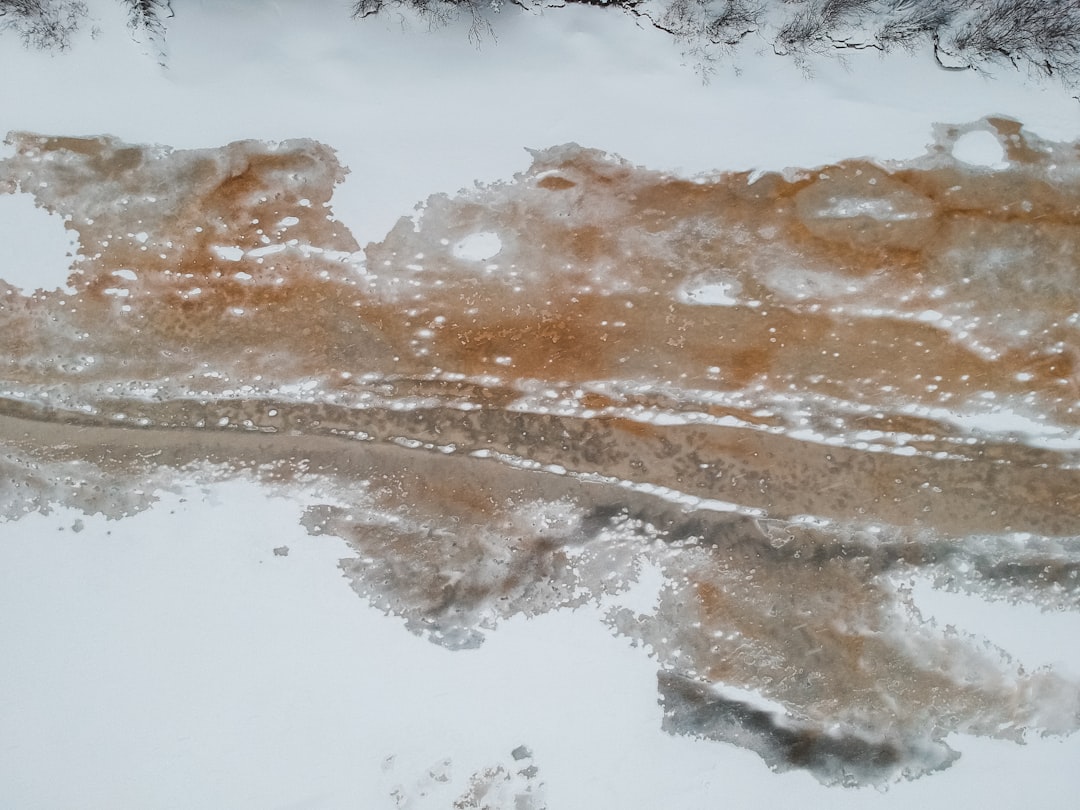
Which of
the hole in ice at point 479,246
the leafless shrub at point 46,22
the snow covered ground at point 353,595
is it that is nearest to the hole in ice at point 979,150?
the snow covered ground at point 353,595

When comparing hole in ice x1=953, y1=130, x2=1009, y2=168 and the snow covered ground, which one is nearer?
the snow covered ground

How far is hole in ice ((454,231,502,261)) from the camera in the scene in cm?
372

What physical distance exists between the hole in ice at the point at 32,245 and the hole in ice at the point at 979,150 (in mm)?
5000

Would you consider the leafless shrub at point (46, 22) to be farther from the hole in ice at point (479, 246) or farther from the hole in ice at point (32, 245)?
the hole in ice at point (479, 246)

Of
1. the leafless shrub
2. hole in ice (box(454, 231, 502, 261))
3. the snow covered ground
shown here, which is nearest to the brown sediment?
hole in ice (box(454, 231, 502, 261))

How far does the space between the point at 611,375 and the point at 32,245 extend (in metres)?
3.34

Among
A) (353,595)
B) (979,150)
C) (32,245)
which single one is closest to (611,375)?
(353,595)

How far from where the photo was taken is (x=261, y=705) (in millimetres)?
3598

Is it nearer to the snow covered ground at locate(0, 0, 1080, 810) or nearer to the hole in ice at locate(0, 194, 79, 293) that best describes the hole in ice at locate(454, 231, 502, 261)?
the snow covered ground at locate(0, 0, 1080, 810)

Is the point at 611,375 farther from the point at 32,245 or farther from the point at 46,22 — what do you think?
the point at 46,22

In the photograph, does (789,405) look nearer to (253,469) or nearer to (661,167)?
(661,167)

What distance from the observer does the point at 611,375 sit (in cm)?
372

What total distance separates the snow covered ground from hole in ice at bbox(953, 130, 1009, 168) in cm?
3

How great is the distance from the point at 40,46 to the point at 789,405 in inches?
181
